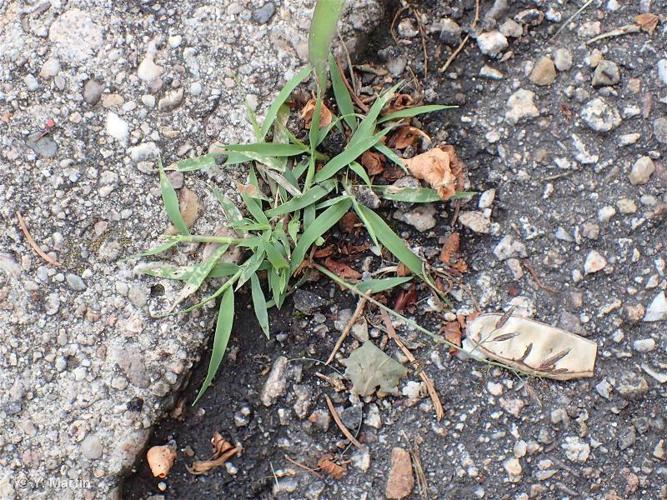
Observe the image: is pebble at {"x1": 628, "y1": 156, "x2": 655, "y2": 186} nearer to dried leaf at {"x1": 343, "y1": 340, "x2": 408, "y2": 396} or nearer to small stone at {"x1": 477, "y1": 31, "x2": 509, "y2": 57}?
small stone at {"x1": 477, "y1": 31, "x2": 509, "y2": 57}

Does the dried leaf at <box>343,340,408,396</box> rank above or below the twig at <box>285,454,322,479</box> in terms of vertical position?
above

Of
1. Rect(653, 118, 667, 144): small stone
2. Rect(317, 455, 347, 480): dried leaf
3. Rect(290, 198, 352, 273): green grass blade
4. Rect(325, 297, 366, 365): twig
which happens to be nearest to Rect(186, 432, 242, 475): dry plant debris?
Rect(317, 455, 347, 480): dried leaf

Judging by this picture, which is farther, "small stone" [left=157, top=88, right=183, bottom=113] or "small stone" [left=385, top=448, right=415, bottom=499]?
"small stone" [left=157, top=88, right=183, bottom=113]

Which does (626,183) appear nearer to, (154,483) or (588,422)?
(588,422)

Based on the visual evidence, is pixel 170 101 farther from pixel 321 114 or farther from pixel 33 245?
pixel 33 245

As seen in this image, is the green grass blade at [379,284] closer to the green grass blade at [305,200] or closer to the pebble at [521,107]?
the green grass blade at [305,200]

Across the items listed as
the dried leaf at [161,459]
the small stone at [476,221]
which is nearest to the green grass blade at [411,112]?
Result: the small stone at [476,221]

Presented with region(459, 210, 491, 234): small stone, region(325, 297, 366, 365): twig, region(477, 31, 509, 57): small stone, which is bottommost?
region(325, 297, 366, 365): twig
